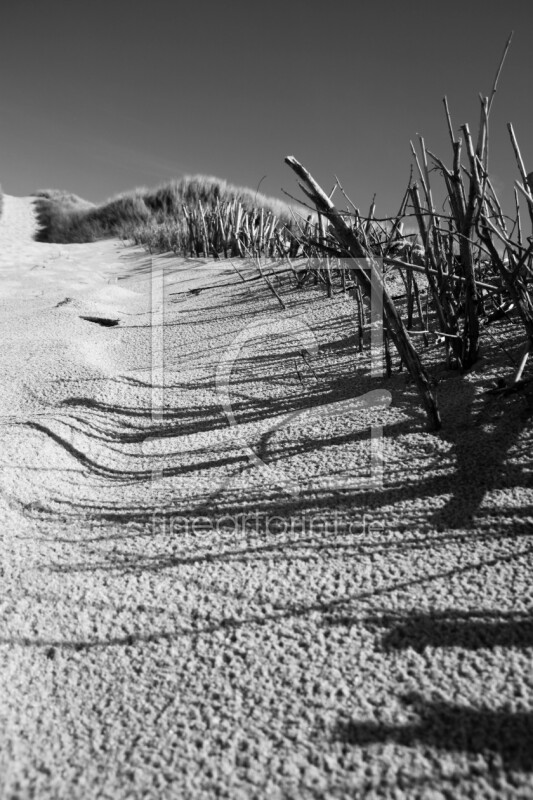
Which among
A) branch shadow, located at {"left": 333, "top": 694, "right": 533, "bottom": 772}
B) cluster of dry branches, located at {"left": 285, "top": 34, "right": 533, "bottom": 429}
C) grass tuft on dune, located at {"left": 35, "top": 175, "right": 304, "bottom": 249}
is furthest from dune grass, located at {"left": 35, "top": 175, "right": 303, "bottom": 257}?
branch shadow, located at {"left": 333, "top": 694, "right": 533, "bottom": 772}

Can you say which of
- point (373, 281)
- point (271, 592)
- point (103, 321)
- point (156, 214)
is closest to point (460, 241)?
point (373, 281)

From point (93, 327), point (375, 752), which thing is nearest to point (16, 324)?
point (93, 327)

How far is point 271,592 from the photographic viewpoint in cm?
77

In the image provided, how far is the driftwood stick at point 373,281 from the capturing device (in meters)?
1.13

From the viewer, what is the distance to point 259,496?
41.3 inches

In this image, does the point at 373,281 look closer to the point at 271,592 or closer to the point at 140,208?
the point at 271,592

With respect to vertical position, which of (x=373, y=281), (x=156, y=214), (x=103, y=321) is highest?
(x=156, y=214)

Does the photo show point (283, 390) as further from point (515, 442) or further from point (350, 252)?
point (515, 442)

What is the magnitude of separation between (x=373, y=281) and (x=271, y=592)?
684 millimetres

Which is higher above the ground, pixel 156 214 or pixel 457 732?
pixel 156 214

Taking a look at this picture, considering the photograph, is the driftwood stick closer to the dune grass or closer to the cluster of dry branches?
the cluster of dry branches

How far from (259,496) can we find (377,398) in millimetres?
521

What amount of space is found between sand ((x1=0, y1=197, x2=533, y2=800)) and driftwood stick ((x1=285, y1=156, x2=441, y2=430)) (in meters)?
0.08

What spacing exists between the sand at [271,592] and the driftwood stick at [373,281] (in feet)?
0.27
